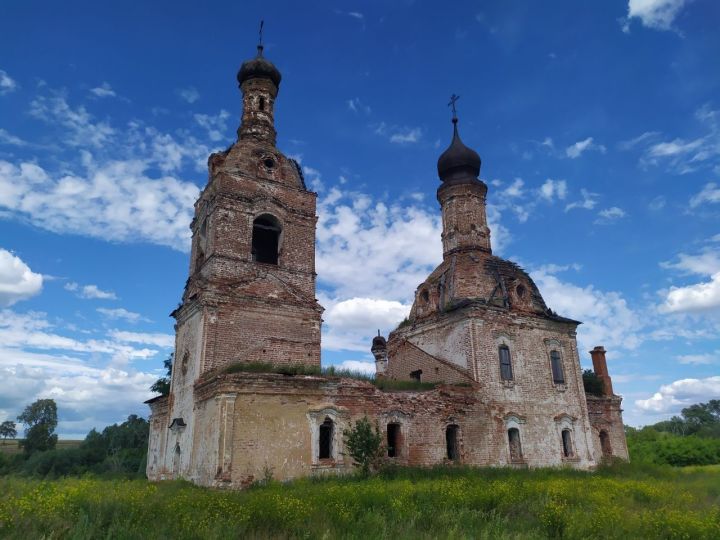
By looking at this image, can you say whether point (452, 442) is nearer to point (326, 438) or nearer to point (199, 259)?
point (326, 438)

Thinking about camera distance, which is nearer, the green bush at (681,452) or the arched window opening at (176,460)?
the arched window opening at (176,460)

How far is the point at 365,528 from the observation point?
8.47 meters

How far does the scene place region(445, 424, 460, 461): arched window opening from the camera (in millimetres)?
17938

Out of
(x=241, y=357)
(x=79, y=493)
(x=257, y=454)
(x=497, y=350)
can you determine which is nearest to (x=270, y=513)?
(x=79, y=493)

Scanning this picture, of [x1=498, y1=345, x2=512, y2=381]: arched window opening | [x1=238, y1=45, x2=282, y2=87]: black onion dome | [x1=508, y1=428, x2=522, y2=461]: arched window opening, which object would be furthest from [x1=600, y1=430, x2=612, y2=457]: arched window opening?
[x1=238, y1=45, x2=282, y2=87]: black onion dome

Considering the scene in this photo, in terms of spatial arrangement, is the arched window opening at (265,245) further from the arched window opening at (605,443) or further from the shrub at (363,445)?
the arched window opening at (605,443)

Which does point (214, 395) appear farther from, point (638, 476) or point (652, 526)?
point (638, 476)

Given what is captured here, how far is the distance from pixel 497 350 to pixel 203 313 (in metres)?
11.0

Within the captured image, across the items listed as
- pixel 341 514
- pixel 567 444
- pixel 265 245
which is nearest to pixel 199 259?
pixel 265 245

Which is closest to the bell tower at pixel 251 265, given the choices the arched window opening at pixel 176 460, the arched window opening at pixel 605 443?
the arched window opening at pixel 176 460

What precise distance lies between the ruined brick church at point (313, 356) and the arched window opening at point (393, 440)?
0.15 feet

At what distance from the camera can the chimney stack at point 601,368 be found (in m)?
26.1

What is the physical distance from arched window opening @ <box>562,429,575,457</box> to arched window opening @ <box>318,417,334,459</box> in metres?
10.5

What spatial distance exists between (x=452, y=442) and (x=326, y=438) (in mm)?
5011
